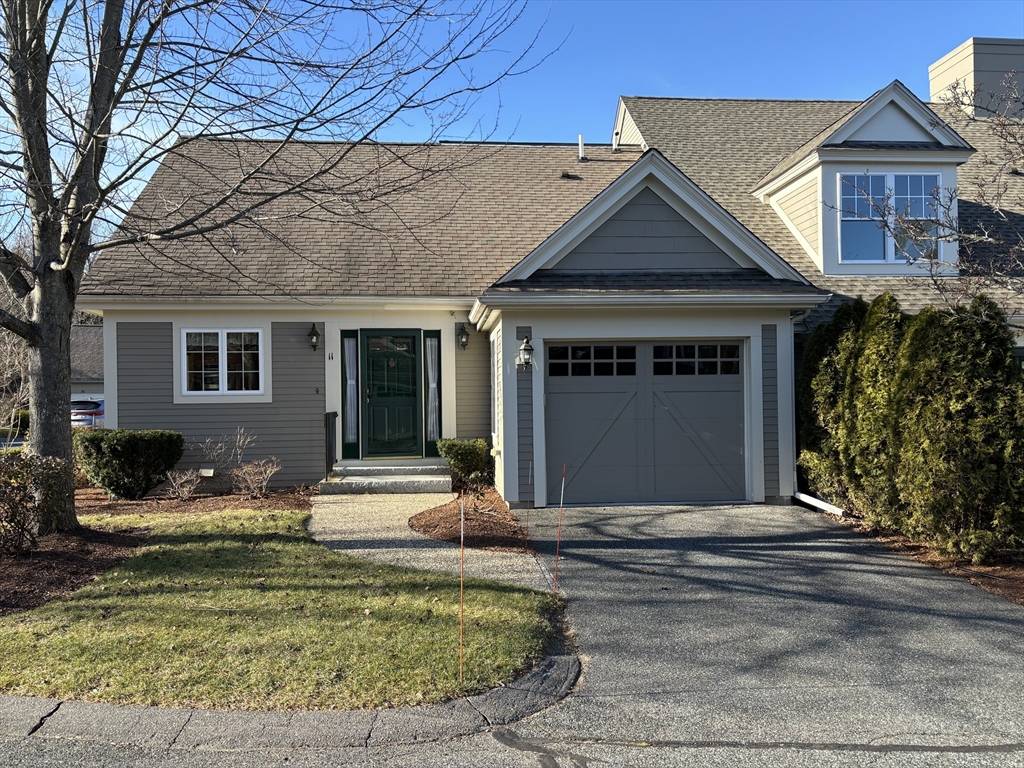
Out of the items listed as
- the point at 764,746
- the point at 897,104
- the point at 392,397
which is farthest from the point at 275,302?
the point at 897,104

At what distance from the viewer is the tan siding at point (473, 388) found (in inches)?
520

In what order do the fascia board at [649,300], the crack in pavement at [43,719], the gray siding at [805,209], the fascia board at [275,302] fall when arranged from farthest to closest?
the gray siding at [805,209] → the fascia board at [275,302] → the fascia board at [649,300] → the crack in pavement at [43,719]

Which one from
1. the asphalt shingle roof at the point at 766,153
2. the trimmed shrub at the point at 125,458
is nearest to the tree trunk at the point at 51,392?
the trimmed shrub at the point at 125,458

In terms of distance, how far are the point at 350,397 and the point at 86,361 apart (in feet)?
91.9

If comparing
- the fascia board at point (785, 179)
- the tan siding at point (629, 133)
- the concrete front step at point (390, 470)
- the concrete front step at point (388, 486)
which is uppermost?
the tan siding at point (629, 133)

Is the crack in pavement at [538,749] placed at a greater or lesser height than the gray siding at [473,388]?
lesser

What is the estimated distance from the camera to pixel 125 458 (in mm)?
11625

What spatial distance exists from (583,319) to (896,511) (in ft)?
14.7

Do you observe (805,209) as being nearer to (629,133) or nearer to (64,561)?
(629,133)

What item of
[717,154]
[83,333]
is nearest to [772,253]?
[717,154]

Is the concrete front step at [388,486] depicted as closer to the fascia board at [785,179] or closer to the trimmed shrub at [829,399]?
the trimmed shrub at [829,399]

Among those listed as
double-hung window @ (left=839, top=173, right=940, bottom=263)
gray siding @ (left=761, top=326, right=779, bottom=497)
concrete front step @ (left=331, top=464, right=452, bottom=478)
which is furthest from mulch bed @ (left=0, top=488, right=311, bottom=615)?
double-hung window @ (left=839, top=173, right=940, bottom=263)

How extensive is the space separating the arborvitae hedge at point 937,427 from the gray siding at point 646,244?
253 centimetres

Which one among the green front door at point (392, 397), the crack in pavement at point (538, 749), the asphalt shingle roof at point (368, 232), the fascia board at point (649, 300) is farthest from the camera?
the green front door at point (392, 397)
